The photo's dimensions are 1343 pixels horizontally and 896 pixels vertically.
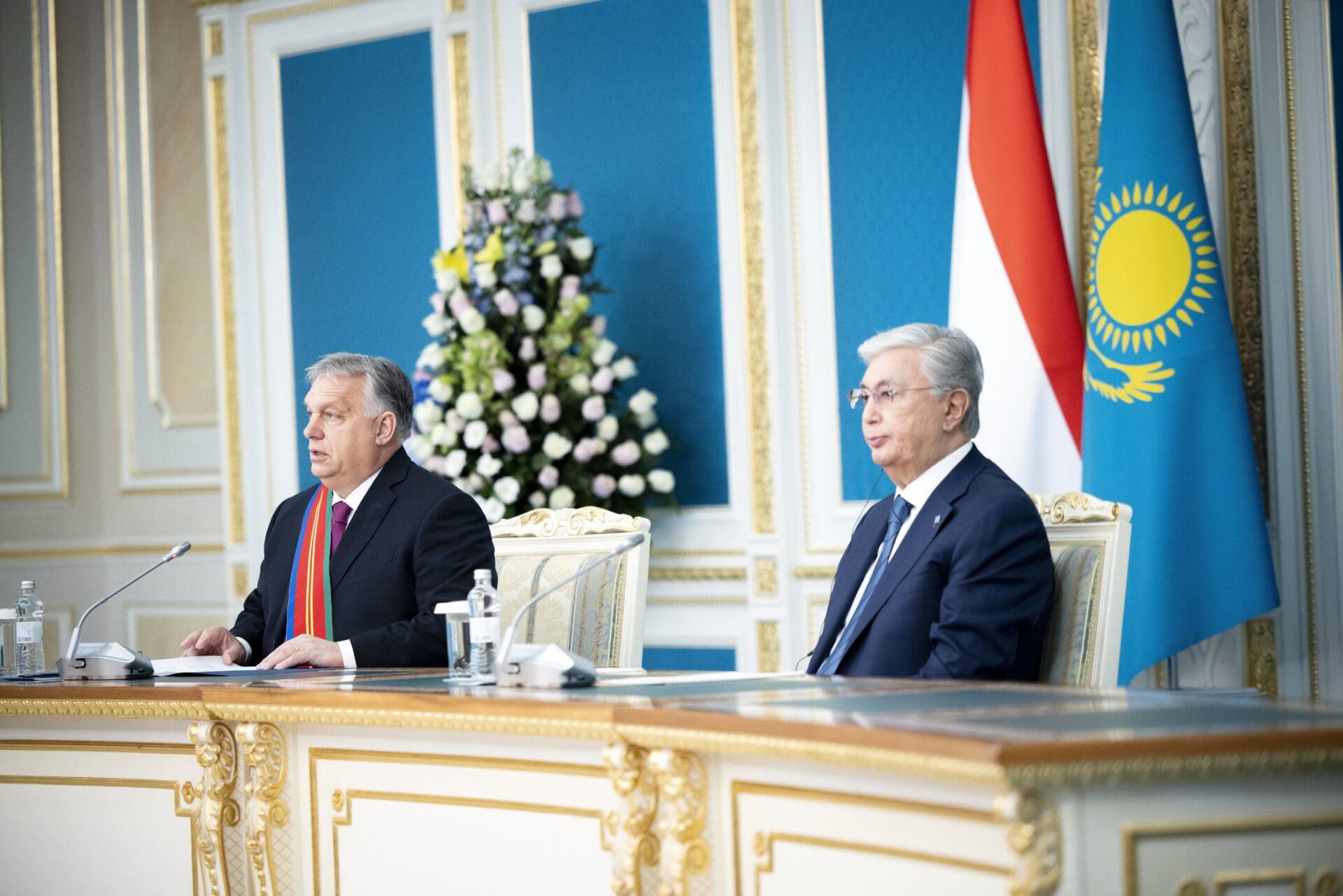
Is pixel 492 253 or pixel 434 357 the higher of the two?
pixel 492 253

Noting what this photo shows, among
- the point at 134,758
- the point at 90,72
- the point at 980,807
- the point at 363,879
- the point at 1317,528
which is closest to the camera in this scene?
the point at 980,807

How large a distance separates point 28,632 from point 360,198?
298 centimetres

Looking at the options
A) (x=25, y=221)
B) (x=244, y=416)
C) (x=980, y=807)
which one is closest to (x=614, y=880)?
(x=980, y=807)

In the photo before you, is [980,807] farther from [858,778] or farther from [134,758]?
[134,758]

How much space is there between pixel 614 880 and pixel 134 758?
1.09 meters

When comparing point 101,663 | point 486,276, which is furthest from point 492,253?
point 101,663

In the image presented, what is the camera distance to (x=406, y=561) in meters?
3.24

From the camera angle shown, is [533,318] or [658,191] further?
[658,191]

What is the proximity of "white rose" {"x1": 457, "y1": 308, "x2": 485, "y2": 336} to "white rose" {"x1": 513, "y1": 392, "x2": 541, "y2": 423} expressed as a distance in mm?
269

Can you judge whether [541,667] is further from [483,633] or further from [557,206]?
[557,206]

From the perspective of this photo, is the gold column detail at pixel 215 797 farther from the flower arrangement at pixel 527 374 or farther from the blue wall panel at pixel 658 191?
the blue wall panel at pixel 658 191

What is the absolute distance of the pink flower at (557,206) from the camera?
16.1ft

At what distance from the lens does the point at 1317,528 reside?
402cm

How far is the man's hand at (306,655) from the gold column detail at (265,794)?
0.42 metres
